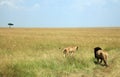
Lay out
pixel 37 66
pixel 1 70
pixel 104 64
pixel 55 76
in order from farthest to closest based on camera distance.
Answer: pixel 104 64
pixel 37 66
pixel 55 76
pixel 1 70

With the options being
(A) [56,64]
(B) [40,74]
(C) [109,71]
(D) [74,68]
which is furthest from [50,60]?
(C) [109,71]

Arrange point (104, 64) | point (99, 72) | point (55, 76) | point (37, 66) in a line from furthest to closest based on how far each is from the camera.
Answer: point (104, 64) < point (99, 72) < point (37, 66) < point (55, 76)

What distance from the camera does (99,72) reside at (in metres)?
12.0

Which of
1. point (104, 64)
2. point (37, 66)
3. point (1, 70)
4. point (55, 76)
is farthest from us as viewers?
point (104, 64)

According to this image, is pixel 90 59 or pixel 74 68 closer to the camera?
pixel 74 68

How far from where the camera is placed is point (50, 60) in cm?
1214

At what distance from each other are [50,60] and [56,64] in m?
0.46

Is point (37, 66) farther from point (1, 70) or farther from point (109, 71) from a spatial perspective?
point (109, 71)

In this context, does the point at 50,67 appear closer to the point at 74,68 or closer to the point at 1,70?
the point at 74,68

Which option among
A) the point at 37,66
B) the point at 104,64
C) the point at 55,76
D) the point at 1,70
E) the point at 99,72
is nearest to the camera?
the point at 1,70

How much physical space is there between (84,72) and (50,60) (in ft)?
5.61

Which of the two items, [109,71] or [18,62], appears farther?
[109,71]

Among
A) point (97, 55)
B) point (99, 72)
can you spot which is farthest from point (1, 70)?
point (97, 55)

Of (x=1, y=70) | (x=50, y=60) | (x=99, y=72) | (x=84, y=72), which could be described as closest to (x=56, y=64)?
(x=50, y=60)
